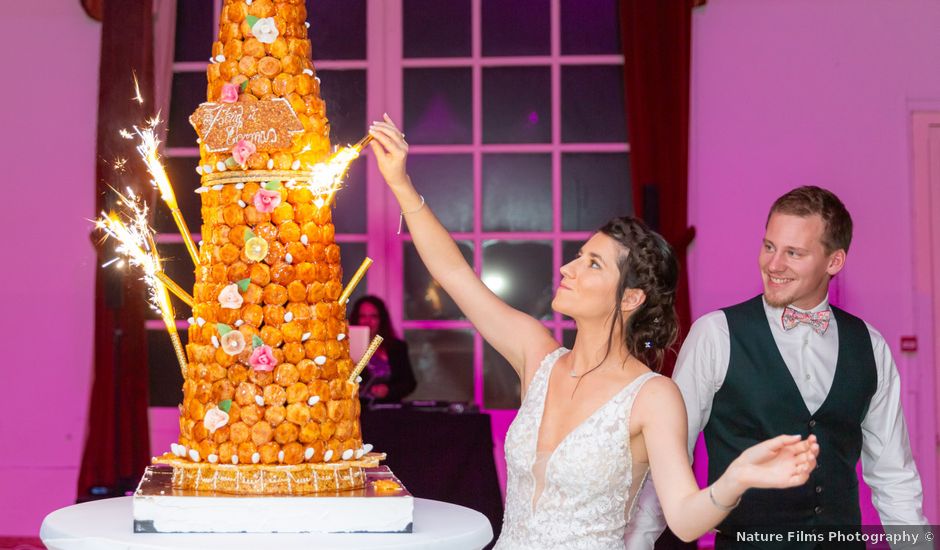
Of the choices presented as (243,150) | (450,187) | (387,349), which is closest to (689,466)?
(243,150)

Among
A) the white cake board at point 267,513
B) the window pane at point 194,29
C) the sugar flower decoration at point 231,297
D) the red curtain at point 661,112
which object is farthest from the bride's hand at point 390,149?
the window pane at point 194,29

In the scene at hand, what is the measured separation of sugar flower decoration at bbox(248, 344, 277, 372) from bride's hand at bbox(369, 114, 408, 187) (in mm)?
436

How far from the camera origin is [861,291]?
5.68m

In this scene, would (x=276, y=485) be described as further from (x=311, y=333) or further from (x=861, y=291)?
(x=861, y=291)

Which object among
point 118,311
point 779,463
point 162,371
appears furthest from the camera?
point 162,371

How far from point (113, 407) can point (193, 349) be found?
388 centimetres

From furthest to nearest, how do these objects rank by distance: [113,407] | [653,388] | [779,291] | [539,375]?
[113,407] < [779,291] < [539,375] < [653,388]

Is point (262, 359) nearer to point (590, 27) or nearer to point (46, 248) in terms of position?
point (590, 27)

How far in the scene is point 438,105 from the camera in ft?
19.3

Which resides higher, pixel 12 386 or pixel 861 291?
pixel 861 291

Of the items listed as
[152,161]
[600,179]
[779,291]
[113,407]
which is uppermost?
[600,179]

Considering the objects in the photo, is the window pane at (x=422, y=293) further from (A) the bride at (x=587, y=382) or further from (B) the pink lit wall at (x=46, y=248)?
(A) the bride at (x=587, y=382)

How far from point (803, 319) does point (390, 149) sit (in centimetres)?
121

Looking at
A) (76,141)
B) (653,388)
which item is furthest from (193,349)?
(76,141)
